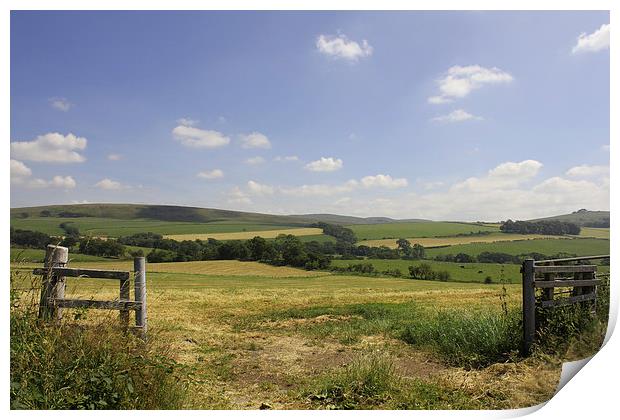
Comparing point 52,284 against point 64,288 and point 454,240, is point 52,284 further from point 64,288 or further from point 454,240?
point 454,240

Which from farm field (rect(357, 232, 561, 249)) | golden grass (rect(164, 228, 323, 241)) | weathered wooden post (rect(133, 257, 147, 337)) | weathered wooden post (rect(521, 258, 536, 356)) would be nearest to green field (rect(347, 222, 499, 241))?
farm field (rect(357, 232, 561, 249))

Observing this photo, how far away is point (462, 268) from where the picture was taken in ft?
161

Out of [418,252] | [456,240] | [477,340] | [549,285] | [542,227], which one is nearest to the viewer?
[549,285]

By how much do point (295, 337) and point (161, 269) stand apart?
36.3m

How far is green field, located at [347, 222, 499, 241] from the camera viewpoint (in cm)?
7066

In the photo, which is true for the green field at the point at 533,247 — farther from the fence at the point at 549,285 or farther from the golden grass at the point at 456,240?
the fence at the point at 549,285

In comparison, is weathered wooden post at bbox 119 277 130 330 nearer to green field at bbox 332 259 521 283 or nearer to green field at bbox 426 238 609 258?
green field at bbox 426 238 609 258

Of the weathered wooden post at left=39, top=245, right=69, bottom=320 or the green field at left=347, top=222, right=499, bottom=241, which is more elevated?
the weathered wooden post at left=39, top=245, right=69, bottom=320

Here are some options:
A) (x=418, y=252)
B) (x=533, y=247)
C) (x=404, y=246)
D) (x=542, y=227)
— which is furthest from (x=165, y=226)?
(x=542, y=227)

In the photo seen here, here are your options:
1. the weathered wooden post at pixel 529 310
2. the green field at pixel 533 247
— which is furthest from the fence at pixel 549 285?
the green field at pixel 533 247

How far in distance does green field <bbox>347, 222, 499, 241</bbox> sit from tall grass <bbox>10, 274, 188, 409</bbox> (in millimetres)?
66031

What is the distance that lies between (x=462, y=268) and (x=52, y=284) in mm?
48063

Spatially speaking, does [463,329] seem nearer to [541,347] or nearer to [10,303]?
[541,347]

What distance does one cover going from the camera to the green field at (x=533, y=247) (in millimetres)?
31078
